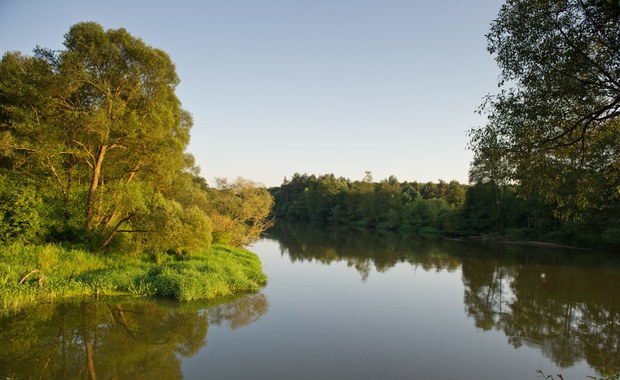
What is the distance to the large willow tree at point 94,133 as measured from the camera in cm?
1748

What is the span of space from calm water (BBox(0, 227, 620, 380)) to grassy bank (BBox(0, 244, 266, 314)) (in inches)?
38.9

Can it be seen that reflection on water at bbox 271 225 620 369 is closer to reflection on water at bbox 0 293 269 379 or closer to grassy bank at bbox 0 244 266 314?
→ grassy bank at bbox 0 244 266 314

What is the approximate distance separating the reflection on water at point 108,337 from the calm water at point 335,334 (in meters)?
0.04

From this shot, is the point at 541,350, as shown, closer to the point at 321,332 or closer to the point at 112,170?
the point at 321,332

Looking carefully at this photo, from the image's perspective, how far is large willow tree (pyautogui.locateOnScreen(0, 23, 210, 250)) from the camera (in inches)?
688

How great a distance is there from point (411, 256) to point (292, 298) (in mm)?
20187

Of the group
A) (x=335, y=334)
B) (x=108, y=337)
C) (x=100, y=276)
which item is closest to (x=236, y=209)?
(x=100, y=276)

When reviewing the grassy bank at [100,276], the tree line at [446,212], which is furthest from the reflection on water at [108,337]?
the tree line at [446,212]

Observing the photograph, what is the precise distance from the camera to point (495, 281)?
25.3m

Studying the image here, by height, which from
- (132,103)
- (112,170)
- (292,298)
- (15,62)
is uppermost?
(15,62)

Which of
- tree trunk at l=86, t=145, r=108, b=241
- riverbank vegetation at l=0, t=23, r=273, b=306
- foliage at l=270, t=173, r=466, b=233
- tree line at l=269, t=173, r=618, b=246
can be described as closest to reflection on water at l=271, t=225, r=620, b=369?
tree line at l=269, t=173, r=618, b=246

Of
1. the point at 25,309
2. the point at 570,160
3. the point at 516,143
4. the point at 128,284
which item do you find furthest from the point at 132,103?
the point at 570,160

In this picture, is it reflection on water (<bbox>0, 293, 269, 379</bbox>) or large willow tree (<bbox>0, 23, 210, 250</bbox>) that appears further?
large willow tree (<bbox>0, 23, 210, 250</bbox>)

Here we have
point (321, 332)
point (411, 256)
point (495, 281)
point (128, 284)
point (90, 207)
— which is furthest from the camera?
point (411, 256)
